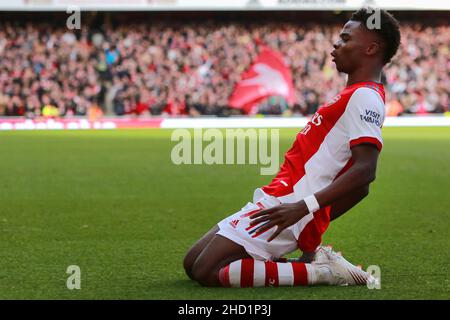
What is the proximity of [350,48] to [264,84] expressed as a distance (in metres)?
28.4

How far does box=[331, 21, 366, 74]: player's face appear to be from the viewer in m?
5.29

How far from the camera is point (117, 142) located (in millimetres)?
22438

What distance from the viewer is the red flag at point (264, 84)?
110 ft

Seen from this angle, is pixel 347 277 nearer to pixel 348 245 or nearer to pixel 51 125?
pixel 348 245

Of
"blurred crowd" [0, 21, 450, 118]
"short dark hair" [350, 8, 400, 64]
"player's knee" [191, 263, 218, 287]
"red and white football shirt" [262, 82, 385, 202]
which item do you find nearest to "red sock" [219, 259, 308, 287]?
"player's knee" [191, 263, 218, 287]

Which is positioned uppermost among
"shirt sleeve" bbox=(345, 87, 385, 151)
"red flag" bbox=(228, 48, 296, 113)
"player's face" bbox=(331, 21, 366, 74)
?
"player's face" bbox=(331, 21, 366, 74)

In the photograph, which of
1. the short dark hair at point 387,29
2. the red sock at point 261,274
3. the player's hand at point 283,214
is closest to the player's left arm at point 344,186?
the player's hand at point 283,214

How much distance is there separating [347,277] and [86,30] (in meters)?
33.5

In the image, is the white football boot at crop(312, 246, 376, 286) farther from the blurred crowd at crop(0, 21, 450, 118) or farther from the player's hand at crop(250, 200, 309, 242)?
the blurred crowd at crop(0, 21, 450, 118)

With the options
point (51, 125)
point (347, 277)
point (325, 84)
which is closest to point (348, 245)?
point (347, 277)

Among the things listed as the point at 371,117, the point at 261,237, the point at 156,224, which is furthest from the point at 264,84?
the point at 371,117

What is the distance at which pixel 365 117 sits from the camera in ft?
16.5

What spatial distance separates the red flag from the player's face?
1107 inches

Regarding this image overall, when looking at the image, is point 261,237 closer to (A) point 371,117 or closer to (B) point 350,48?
(A) point 371,117
